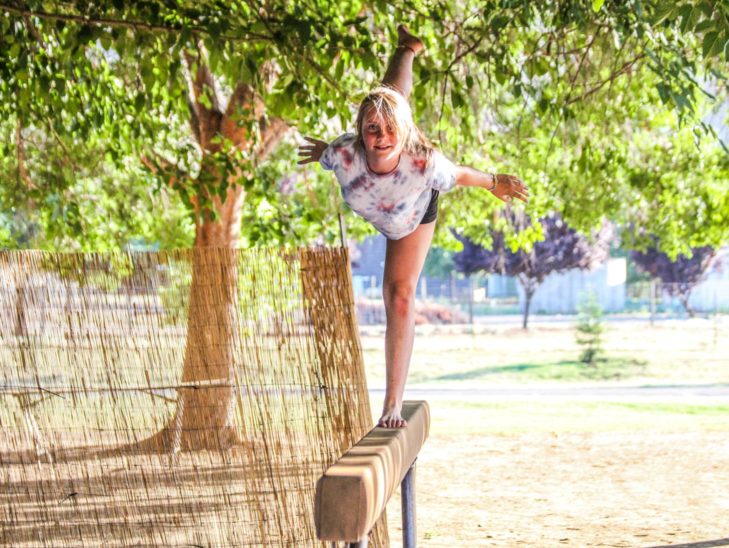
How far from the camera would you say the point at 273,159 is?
11.7m

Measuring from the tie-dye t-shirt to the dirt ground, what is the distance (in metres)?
4.29

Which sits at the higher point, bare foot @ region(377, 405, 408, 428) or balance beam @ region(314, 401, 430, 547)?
bare foot @ region(377, 405, 408, 428)

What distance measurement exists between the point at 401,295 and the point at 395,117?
59cm

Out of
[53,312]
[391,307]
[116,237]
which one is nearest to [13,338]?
[53,312]

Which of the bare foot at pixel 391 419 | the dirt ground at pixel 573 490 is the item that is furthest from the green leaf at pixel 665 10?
the dirt ground at pixel 573 490

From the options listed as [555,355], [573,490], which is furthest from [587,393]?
[573,490]

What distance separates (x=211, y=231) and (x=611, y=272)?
28702 millimetres

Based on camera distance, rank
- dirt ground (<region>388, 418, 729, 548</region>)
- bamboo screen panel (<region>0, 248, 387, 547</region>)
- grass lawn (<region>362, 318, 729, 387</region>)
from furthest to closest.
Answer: grass lawn (<region>362, 318, 729, 387</region>), dirt ground (<region>388, 418, 729, 548</region>), bamboo screen panel (<region>0, 248, 387, 547</region>)

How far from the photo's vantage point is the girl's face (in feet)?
8.59

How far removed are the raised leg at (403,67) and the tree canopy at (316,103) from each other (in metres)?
0.64

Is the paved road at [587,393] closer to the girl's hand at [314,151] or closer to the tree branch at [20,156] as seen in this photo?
the tree branch at [20,156]

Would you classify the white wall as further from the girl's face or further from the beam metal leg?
the girl's face

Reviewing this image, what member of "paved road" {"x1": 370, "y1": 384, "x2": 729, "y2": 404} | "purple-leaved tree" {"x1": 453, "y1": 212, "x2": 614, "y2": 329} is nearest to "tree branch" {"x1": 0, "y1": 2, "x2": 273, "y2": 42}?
"paved road" {"x1": 370, "y1": 384, "x2": 729, "y2": 404}

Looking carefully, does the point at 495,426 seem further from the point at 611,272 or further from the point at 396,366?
the point at 611,272
